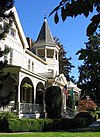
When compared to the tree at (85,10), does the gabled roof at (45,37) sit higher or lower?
higher

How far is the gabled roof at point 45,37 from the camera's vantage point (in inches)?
1789

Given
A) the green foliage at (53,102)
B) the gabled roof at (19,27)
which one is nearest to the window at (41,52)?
the gabled roof at (19,27)

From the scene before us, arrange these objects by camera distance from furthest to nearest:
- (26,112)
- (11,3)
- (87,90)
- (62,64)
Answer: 1. (62,64)
2. (87,90)
3. (26,112)
4. (11,3)

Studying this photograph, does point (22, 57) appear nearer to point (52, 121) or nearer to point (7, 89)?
point (7, 89)

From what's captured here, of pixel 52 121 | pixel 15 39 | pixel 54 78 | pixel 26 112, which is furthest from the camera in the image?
pixel 54 78

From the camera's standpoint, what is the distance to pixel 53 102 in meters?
31.8

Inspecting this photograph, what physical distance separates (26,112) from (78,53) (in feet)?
91.9

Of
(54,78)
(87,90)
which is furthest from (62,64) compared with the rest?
(54,78)

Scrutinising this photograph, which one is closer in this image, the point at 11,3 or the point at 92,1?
the point at 92,1

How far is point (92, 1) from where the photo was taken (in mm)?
1999

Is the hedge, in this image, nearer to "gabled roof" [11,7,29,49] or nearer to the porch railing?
the porch railing

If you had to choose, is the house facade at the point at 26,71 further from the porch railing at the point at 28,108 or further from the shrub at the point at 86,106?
the shrub at the point at 86,106

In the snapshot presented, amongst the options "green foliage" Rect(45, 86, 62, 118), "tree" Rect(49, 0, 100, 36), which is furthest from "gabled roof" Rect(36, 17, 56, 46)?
"tree" Rect(49, 0, 100, 36)

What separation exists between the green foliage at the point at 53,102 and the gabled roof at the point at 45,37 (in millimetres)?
14208
